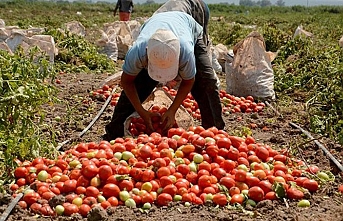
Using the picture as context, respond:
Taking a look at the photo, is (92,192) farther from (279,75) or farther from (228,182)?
(279,75)

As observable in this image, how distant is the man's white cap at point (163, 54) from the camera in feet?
14.2

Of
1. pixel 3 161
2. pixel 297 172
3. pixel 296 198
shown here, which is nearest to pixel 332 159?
pixel 297 172

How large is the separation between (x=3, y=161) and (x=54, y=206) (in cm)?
67

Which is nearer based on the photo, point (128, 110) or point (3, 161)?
point (3, 161)

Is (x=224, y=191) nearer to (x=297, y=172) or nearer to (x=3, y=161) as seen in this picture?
(x=297, y=172)

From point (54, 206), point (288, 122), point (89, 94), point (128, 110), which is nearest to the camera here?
point (54, 206)

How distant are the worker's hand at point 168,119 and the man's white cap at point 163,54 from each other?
22.9 inches

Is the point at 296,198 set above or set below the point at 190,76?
below

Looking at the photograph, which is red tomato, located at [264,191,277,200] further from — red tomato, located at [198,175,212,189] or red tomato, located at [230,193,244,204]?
red tomato, located at [198,175,212,189]

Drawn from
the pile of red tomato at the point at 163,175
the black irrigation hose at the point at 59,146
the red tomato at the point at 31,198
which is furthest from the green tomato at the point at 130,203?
the black irrigation hose at the point at 59,146

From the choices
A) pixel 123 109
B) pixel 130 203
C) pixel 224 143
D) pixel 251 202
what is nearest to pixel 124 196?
pixel 130 203

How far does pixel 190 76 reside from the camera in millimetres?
4824

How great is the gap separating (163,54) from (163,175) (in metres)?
1.02

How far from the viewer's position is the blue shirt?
15.1 ft
